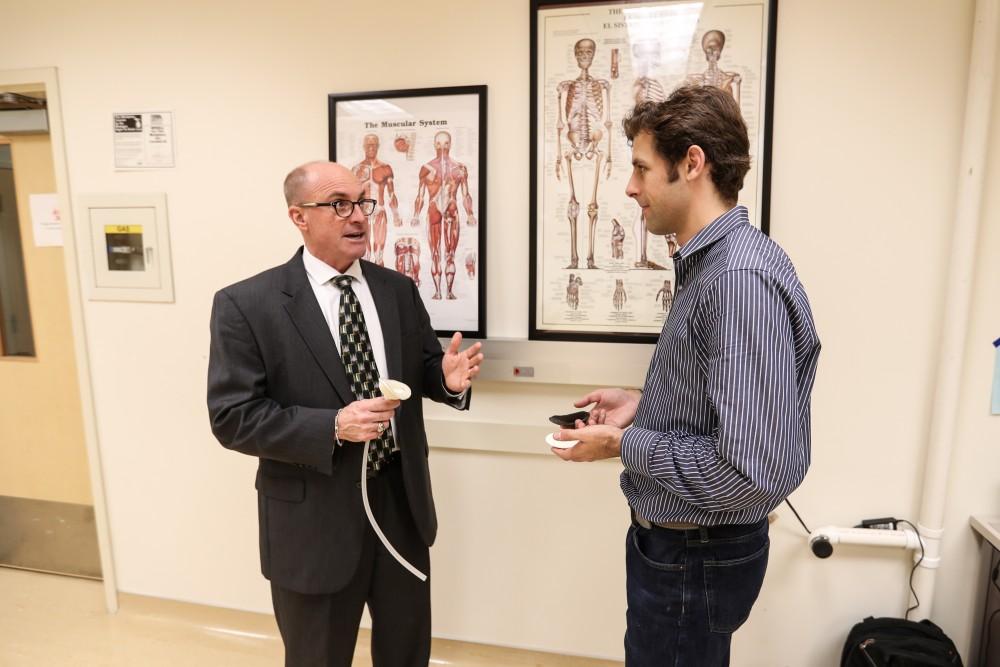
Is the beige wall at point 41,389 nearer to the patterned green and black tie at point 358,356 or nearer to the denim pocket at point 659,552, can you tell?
the patterned green and black tie at point 358,356

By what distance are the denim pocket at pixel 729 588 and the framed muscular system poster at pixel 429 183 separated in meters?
1.05

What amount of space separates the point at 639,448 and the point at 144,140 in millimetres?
2126

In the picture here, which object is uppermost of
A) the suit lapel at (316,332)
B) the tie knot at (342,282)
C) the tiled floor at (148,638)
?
the tie knot at (342,282)

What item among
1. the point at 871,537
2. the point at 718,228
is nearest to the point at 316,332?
the point at 718,228

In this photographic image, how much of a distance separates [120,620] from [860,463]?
2.92 meters

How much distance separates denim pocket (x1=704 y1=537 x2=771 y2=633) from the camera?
114 centimetres

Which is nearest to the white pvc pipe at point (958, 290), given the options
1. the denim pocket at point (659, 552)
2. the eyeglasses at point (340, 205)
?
the denim pocket at point (659, 552)

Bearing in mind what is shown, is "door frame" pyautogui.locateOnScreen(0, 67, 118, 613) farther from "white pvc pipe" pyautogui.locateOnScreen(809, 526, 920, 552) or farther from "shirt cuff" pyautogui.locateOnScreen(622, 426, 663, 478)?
"white pvc pipe" pyautogui.locateOnScreen(809, 526, 920, 552)

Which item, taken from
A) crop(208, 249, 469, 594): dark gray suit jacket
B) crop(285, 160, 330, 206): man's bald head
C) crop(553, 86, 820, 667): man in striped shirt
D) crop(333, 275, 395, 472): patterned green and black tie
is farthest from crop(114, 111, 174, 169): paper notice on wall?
crop(553, 86, 820, 667): man in striped shirt

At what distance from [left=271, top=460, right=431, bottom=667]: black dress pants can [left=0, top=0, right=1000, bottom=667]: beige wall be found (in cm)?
44

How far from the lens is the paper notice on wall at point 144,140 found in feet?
6.97

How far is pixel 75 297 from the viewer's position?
229cm

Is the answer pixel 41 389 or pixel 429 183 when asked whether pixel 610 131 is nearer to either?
pixel 429 183

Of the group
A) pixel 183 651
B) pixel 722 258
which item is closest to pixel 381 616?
pixel 183 651
